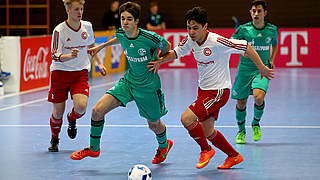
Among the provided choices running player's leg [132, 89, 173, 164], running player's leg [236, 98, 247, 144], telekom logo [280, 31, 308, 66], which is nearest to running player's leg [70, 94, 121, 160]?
running player's leg [132, 89, 173, 164]

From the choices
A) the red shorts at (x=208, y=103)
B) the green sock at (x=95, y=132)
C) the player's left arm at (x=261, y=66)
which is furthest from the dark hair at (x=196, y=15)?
the green sock at (x=95, y=132)

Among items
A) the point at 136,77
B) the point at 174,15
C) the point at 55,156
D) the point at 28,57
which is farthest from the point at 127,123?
the point at 174,15

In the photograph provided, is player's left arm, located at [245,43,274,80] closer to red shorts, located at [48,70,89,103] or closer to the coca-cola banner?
red shorts, located at [48,70,89,103]

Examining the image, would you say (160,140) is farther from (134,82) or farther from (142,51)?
(142,51)

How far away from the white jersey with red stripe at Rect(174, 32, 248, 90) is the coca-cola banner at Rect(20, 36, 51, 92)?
7.57 meters

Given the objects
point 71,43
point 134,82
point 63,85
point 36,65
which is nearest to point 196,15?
point 134,82

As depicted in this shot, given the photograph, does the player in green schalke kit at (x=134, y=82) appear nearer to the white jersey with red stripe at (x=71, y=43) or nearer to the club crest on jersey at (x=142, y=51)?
the club crest on jersey at (x=142, y=51)

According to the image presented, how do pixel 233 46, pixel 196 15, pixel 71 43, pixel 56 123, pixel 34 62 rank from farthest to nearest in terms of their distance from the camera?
1. pixel 34 62
2. pixel 56 123
3. pixel 71 43
4. pixel 233 46
5. pixel 196 15

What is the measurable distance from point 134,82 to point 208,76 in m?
0.79

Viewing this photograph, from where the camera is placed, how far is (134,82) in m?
6.55

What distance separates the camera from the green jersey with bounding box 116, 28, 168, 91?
21.2ft

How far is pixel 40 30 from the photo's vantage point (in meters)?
22.8

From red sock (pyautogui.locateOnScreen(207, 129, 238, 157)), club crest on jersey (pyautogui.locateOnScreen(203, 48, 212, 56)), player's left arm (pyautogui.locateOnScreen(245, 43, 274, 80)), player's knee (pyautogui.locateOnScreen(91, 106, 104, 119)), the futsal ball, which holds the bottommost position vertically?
the futsal ball

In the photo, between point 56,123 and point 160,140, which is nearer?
point 160,140
